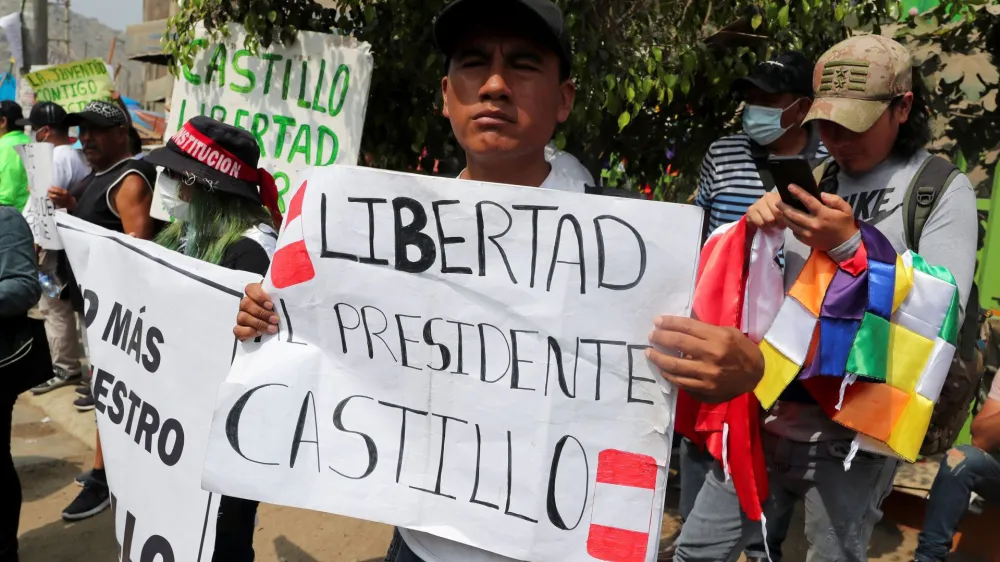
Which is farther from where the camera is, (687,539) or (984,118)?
(984,118)

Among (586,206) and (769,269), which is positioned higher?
(586,206)

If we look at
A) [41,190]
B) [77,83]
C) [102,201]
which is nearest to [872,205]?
[102,201]

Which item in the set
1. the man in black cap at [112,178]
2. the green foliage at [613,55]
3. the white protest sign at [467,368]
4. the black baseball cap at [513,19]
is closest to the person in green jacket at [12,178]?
the man in black cap at [112,178]

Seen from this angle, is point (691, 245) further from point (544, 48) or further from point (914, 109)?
point (914, 109)

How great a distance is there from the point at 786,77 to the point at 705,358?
2035 mm

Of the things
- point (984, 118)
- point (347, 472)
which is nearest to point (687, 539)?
point (347, 472)

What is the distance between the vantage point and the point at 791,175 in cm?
150

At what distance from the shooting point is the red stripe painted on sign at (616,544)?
132 cm

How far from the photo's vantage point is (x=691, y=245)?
50.9 inches

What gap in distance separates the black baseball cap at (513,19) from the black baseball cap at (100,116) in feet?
11.5

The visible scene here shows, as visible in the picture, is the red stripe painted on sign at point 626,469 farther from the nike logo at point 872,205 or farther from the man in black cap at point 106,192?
the man in black cap at point 106,192

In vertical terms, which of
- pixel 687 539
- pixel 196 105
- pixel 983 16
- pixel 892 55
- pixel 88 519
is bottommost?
pixel 88 519

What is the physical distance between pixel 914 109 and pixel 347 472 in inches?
69.4

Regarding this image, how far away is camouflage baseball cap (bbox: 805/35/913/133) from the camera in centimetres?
196
